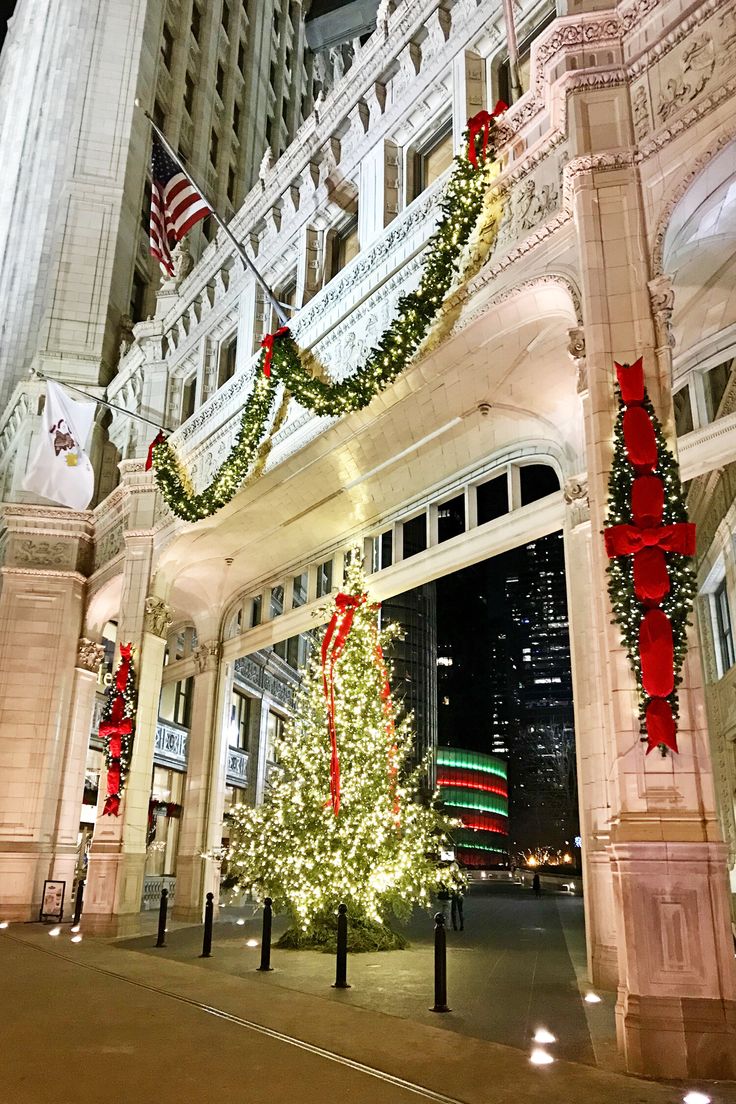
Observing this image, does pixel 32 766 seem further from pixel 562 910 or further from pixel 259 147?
pixel 259 147

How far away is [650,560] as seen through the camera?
7496mm

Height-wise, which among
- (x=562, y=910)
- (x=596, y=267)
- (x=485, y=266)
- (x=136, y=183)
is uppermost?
(x=136, y=183)

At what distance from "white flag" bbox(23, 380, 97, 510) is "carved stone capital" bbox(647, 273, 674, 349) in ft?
46.8

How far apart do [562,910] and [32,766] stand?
1569 cm

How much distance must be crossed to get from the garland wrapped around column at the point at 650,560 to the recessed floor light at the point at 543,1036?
8.71 feet

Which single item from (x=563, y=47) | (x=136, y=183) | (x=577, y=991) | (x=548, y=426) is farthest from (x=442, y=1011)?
(x=136, y=183)

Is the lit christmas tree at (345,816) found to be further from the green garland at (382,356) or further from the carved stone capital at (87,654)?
the carved stone capital at (87,654)

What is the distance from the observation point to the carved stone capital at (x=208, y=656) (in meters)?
22.5

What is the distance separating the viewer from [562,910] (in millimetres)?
23406

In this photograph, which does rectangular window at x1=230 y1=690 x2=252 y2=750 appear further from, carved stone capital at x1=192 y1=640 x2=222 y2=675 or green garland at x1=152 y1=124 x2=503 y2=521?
green garland at x1=152 y1=124 x2=503 y2=521

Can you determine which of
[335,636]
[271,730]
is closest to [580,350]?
[335,636]

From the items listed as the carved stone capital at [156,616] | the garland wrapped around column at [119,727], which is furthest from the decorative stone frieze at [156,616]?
the garland wrapped around column at [119,727]

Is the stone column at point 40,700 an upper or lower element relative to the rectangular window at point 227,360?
lower

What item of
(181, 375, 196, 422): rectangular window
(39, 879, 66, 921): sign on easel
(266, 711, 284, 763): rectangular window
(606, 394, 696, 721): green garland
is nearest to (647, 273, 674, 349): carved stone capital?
(606, 394, 696, 721): green garland
